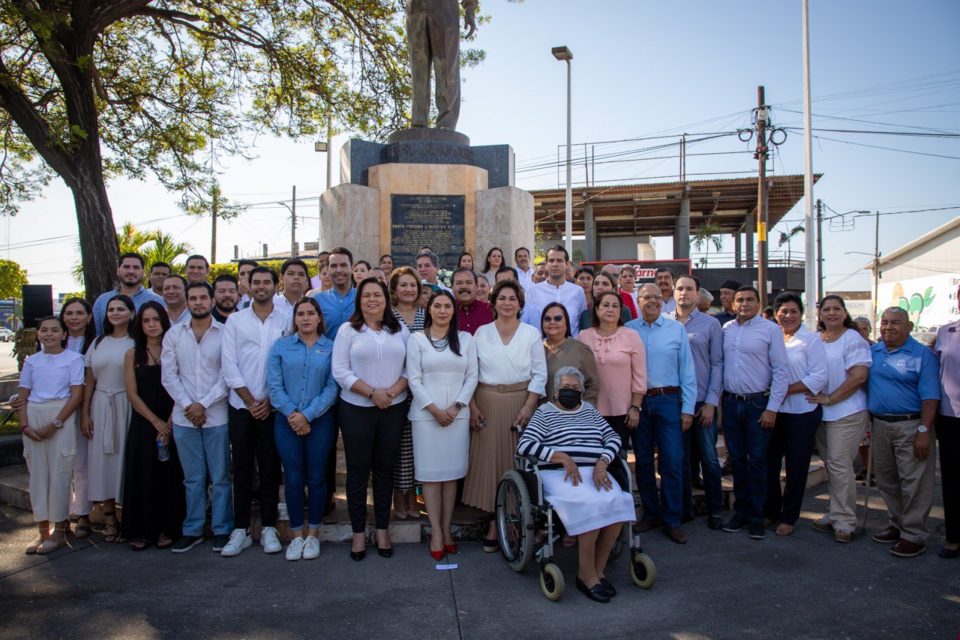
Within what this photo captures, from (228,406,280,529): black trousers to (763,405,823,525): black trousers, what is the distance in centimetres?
388

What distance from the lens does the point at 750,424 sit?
203 inches

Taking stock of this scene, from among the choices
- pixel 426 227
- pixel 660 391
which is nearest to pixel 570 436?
pixel 660 391

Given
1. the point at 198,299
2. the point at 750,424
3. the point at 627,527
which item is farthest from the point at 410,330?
the point at 750,424

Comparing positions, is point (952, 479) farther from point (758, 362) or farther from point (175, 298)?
point (175, 298)

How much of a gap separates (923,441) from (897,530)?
0.78 m

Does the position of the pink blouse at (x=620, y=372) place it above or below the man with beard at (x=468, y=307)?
below

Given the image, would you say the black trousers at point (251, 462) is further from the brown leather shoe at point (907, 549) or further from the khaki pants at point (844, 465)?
the brown leather shoe at point (907, 549)

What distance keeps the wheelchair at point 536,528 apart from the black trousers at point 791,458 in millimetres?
1613

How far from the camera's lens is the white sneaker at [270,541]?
15.4 ft

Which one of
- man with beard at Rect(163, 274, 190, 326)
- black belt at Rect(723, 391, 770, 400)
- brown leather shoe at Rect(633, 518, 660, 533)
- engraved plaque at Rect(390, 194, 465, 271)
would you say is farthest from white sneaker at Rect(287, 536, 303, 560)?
engraved plaque at Rect(390, 194, 465, 271)

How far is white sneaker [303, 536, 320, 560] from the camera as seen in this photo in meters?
4.59

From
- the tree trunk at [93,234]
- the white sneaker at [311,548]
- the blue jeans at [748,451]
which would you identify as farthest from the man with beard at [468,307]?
the tree trunk at [93,234]

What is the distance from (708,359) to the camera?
17.6 feet

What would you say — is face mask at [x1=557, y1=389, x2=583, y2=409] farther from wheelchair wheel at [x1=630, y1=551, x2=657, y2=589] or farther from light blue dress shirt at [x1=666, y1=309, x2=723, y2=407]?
light blue dress shirt at [x1=666, y1=309, x2=723, y2=407]
